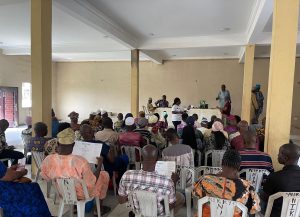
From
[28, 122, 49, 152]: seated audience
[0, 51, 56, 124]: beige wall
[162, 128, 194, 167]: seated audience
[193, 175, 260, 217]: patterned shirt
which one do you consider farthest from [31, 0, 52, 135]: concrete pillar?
[0, 51, 56, 124]: beige wall

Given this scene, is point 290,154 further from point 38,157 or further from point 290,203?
point 38,157

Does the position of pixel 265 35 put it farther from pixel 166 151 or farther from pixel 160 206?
pixel 160 206

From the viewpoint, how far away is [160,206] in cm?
212

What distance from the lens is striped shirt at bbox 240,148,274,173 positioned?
259 centimetres

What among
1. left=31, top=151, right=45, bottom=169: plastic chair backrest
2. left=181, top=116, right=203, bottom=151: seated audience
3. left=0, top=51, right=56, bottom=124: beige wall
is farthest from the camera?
left=0, top=51, right=56, bottom=124: beige wall

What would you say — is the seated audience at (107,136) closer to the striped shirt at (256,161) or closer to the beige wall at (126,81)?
the striped shirt at (256,161)

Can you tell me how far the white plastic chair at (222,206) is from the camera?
5.92 feet

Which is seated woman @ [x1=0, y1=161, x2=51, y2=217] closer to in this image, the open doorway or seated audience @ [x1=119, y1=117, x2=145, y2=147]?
seated audience @ [x1=119, y1=117, x2=145, y2=147]

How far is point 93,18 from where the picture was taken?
577 cm

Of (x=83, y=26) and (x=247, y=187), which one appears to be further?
(x=83, y=26)

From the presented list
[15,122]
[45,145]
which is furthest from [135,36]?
[15,122]

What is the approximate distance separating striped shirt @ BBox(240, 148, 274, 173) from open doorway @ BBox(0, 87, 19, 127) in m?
11.1

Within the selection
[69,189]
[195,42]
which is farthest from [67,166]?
[195,42]

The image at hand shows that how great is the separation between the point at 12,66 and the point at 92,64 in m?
4.06
